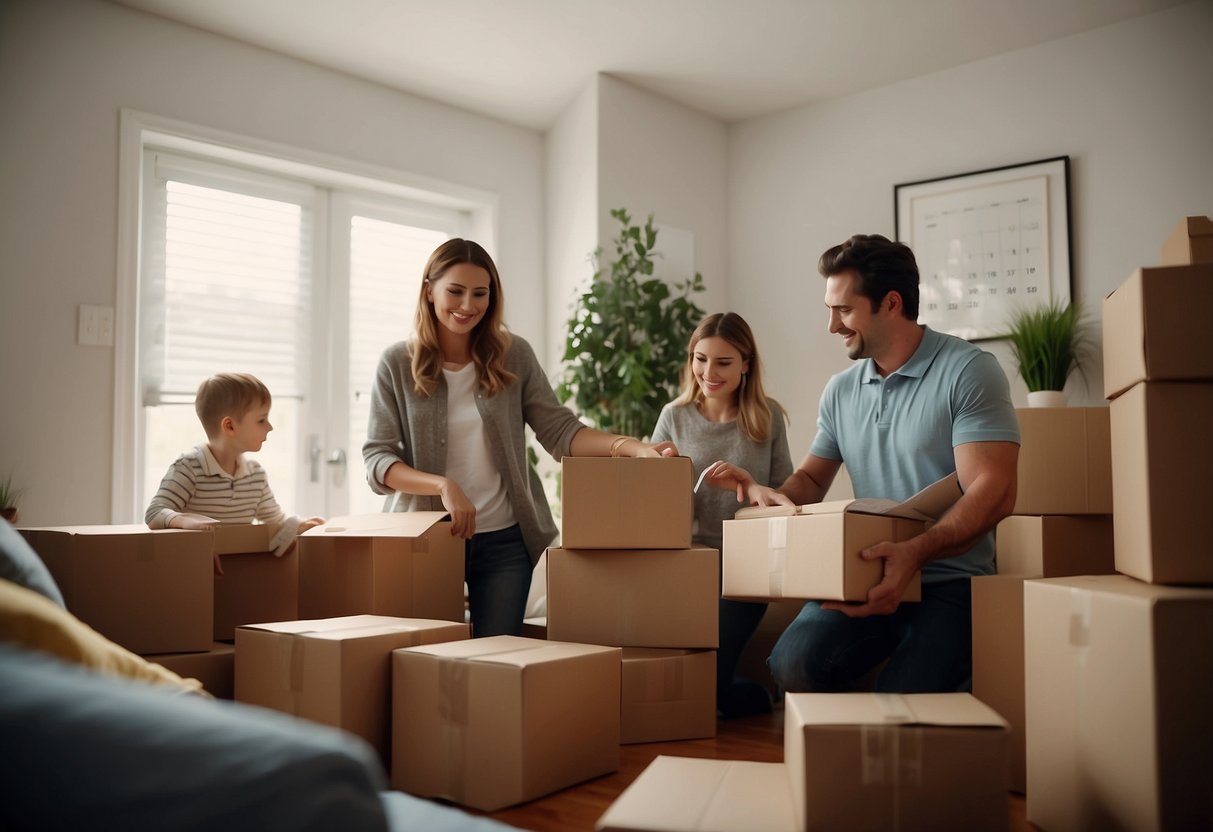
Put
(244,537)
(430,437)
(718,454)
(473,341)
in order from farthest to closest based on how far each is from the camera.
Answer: (718,454) → (473,341) → (430,437) → (244,537)

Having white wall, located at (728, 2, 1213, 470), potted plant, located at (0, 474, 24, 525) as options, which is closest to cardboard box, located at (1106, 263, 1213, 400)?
white wall, located at (728, 2, 1213, 470)

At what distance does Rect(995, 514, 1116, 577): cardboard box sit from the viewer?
227 centimetres

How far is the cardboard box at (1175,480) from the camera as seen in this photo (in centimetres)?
133

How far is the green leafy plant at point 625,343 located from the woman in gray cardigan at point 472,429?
45.4 inches

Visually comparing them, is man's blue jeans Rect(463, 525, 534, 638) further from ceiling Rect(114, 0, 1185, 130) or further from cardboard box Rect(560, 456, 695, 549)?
ceiling Rect(114, 0, 1185, 130)

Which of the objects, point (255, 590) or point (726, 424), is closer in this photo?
point (255, 590)

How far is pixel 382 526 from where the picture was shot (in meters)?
2.11

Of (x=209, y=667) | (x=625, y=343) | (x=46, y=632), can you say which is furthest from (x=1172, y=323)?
(x=625, y=343)

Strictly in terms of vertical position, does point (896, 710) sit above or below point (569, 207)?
below

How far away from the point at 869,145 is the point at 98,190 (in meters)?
2.86

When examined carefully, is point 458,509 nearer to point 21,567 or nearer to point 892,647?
point 892,647

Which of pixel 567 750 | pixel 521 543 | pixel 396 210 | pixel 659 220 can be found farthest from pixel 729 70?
pixel 567 750

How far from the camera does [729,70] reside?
379cm

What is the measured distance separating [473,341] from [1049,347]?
6.46 feet
